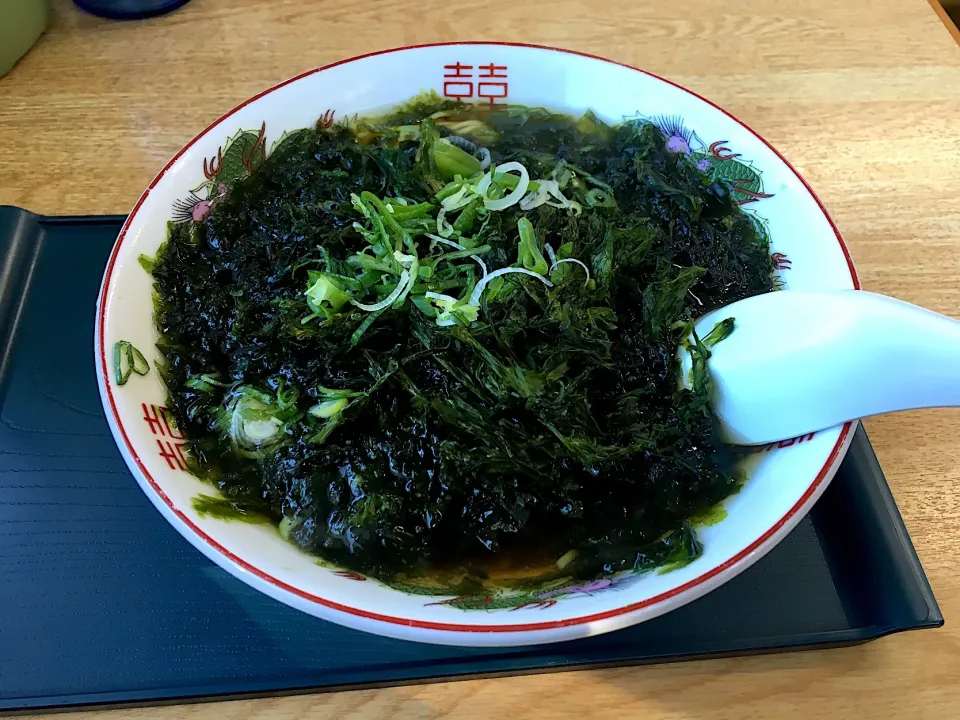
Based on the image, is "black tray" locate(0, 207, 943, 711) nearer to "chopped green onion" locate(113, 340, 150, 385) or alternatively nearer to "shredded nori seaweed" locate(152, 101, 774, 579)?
"shredded nori seaweed" locate(152, 101, 774, 579)

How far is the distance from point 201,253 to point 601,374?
69cm

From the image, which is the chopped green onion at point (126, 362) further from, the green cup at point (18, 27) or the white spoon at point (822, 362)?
the green cup at point (18, 27)

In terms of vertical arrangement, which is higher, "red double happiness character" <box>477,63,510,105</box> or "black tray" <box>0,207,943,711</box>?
"red double happiness character" <box>477,63,510,105</box>

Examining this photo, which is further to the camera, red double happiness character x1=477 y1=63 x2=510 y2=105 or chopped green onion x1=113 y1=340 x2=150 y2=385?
red double happiness character x1=477 y1=63 x2=510 y2=105

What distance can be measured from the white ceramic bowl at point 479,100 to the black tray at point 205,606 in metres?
0.16

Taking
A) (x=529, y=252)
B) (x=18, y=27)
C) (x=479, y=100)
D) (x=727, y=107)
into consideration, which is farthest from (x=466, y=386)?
(x=18, y=27)

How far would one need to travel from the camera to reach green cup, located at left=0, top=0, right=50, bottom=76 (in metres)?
1.54

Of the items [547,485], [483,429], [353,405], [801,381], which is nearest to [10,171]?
[353,405]

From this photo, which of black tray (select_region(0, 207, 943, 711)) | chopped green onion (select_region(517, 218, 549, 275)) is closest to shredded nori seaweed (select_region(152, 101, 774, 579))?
chopped green onion (select_region(517, 218, 549, 275))

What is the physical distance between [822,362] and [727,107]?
1098mm

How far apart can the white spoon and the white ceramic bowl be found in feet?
0.08

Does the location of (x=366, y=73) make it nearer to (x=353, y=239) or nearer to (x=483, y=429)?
(x=353, y=239)

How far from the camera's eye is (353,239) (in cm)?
109

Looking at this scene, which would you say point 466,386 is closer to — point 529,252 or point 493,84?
point 529,252
